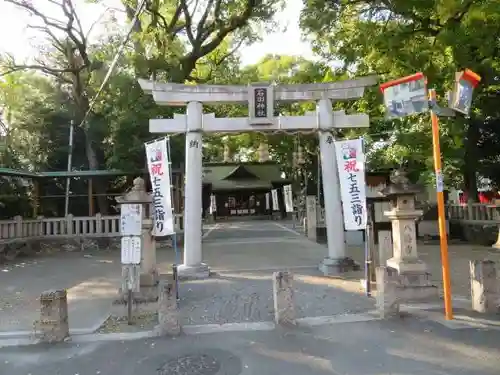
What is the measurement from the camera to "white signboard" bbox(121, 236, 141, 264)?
7297 mm

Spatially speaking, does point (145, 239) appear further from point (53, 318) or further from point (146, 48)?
point (146, 48)

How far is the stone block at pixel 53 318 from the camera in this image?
591 cm

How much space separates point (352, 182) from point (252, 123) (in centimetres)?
325

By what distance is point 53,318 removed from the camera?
19.4 feet

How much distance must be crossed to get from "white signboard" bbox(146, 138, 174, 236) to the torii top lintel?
2011mm

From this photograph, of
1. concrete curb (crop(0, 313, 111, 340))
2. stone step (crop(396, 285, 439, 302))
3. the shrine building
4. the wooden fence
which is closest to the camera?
concrete curb (crop(0, 313, 111, 340))

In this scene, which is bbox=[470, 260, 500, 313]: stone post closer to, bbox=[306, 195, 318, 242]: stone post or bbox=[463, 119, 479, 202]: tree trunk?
bbox=[306, 195, 318, 242]: stone post

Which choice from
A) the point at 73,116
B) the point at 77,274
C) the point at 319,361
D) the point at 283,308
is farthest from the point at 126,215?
the point at 73,116

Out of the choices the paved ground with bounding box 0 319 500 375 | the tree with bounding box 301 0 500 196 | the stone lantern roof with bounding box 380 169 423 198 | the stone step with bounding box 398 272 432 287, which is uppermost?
the tree with bounding box 301 0 500 196

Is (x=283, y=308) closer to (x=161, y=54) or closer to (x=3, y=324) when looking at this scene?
(x=3, y=324)

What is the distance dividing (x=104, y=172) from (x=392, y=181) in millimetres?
13724

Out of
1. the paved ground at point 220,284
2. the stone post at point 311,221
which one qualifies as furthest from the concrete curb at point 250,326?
the stone post at point 311,221

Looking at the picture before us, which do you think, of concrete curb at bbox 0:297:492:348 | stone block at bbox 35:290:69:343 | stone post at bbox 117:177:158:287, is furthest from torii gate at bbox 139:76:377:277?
stone block at bbox 35:290:69:343

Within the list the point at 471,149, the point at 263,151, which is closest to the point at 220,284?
the point at 471,149
